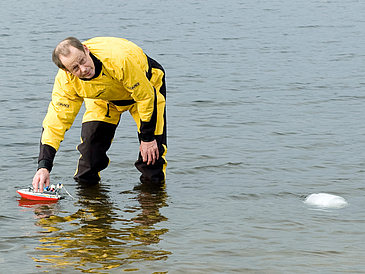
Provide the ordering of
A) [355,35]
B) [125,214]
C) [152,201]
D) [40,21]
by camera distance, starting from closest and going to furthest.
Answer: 1. [125,214]
2. [152,201]
3. [355,35]
4. [40,21]

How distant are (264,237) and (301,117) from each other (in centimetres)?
564

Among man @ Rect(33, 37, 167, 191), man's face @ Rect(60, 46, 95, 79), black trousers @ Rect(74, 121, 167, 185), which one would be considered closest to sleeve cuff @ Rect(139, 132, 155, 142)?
man @ Rect(33, 37, 167, 191)

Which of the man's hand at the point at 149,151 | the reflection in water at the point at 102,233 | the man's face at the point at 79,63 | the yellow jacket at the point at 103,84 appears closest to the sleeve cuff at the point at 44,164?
the yellow jacket at the point at 103,84

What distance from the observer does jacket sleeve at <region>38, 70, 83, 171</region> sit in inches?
224

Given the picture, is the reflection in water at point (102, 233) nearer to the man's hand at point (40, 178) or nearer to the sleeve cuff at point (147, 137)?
the man's hand at point (40, 178)

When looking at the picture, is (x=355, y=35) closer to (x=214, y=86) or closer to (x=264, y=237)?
(x=214, y=86)

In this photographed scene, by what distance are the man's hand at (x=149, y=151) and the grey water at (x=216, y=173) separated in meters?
0.55

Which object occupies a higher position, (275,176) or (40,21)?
(40,21)

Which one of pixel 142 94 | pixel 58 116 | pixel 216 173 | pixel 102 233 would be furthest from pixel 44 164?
pixel 216 173

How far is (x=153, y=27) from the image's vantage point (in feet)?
82.6

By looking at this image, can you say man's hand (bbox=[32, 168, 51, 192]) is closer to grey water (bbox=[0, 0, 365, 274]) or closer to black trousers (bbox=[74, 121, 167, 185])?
grey water (bbox=[0, 0, 365, 274])

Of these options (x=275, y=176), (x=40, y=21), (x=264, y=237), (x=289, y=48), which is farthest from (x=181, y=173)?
(x=40, y=21)

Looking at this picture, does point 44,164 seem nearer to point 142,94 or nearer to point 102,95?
point 102,95

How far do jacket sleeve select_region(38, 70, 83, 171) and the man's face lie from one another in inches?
13.4
